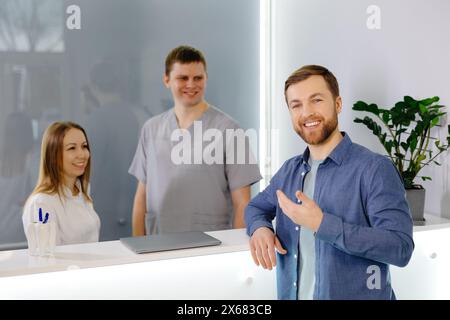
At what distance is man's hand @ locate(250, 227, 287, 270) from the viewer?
5.60 feet

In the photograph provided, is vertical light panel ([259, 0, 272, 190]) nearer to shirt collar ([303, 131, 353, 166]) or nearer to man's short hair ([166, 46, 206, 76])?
man's short hair ([166, 46, 206, 76])

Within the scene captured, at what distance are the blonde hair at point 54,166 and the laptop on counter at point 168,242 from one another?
748 millimetres

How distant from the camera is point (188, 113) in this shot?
341 centimetres

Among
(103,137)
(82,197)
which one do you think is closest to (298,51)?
(103,137)

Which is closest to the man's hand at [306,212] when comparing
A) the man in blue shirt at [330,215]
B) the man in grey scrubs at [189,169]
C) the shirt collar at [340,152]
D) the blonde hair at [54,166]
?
the man in blue shirt at [330,215]

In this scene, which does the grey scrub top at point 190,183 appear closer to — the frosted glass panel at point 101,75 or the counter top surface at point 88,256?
the frosted glass panel at point 101,75

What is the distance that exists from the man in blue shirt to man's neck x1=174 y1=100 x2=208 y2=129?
163cm

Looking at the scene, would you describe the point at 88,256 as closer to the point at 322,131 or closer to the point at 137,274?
the point at 137,274

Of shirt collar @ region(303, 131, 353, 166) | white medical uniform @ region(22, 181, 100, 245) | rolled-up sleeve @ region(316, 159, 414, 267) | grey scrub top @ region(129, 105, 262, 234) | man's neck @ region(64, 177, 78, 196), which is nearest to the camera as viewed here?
rolled-up sleeve @ region(316, 159, 414, 267)

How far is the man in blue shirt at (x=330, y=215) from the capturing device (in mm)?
1478

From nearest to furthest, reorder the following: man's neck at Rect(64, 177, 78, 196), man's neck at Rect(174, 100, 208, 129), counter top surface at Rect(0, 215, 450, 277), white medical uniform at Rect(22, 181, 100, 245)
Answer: counter top surface at Rect(0, 215, 450, 277)
white medical uniform at Rect(22, 181, 100, 245)
man's neck at Rect(64, 177, 78, 196)
man's neck at Rect(174, 100, 208, 129)

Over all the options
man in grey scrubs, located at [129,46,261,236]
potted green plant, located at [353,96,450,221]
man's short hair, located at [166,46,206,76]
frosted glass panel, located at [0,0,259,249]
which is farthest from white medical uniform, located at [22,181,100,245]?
potted green plant, located at [353,96,450,221]

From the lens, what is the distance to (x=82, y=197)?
108 inches

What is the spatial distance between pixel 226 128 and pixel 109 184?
35.7 inches
